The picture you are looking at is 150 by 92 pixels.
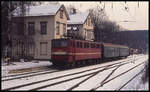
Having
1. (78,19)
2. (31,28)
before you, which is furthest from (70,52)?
(78,19)

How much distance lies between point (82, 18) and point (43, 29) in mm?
14821

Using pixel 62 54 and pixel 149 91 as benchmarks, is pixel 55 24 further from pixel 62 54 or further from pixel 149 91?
pixel 149 91

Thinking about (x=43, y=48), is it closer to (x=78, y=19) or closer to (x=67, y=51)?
(x=67, y=51)

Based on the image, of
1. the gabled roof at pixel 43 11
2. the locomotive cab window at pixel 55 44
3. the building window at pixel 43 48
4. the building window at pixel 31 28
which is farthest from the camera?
the building window at pixel 31 28

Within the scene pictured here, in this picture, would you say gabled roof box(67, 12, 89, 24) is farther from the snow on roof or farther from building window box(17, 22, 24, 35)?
building window box(17, 22, 24, 35)

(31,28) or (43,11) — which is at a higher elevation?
(43,11)

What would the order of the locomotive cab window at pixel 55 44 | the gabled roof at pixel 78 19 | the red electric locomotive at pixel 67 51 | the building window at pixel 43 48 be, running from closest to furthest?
the red electric locomotive at pixel 67 51 → the locomotive cab window at pixel 55 44 → the building window at pixel 43 48 → the gabled roof at pixel 78 19

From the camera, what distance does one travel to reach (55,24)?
3594cm

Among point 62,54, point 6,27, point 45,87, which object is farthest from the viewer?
point 6,27

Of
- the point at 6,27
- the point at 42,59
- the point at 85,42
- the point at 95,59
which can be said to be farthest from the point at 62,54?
the point at 42,59

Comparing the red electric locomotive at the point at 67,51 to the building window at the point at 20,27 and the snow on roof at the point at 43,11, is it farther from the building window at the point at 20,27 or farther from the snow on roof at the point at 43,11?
the building window at the point at 20,27

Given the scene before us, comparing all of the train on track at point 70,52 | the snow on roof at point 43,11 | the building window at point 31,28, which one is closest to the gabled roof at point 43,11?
the snow on roof at point 43,11

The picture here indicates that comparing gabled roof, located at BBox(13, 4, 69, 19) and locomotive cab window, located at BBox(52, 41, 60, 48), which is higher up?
gabled roof, located at BBox(13, 4, 69, 19)

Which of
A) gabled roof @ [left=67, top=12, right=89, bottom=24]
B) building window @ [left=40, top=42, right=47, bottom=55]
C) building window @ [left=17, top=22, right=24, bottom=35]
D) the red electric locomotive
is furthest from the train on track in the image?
gabled roof @ [left=67, top=12, right=89, bottom=24]
